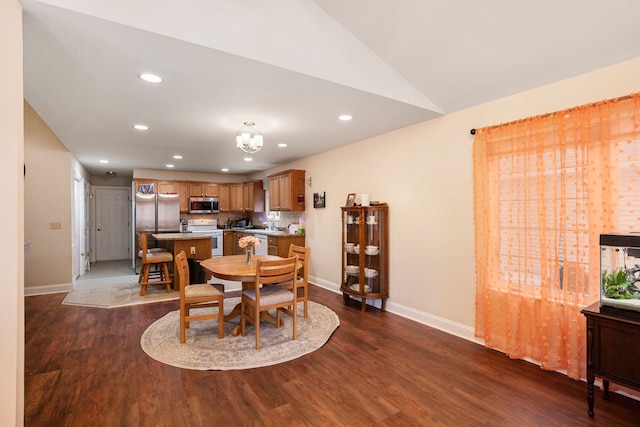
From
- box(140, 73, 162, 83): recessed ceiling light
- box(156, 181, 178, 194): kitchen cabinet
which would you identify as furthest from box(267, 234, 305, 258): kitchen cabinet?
box(140, 73, 162, 83): recessed ceiling light

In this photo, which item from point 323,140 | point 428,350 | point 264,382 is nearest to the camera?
point 264,382

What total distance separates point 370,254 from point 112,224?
8.27m

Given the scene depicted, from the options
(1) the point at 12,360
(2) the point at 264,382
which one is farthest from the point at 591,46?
(1) the point at 12,360

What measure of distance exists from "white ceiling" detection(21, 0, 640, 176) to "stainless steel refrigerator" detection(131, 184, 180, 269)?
382 cm

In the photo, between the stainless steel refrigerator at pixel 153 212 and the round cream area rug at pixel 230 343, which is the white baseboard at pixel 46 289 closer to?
the stainless steel refrigerator at pixel 153 212

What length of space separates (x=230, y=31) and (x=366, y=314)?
3549mm

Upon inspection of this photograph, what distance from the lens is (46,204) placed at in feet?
17.4

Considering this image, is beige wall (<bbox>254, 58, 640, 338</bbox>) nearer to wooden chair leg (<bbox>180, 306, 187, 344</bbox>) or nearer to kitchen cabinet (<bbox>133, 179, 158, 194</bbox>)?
wooden chair leg (<bbox>180, 306, 187, 344</bbox>)

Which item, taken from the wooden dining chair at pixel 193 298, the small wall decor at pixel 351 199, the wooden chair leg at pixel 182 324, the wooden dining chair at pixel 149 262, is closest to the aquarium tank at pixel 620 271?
the small wall decor at pixel 351 199

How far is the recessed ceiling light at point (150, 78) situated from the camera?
254 centimetres

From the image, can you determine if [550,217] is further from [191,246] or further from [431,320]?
[191,246]

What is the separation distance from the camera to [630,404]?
2232 millimetres

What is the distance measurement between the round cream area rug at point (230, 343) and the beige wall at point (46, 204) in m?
2.91

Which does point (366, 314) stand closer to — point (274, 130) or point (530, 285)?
point (530, 285)
